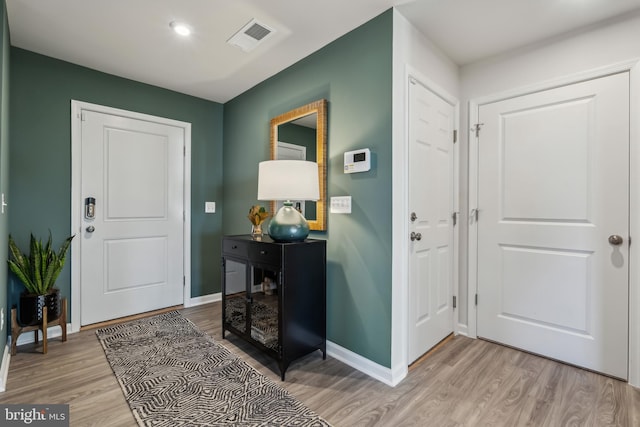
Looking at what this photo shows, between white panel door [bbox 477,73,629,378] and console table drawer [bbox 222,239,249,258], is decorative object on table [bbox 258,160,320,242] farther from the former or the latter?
white panel door [bbox 477,73,629,378]

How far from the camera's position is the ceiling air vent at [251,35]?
209cm

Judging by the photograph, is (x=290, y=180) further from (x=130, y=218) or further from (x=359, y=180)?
(x=130, y=218)

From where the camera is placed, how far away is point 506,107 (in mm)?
2338

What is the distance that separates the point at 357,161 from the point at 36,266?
2.48m

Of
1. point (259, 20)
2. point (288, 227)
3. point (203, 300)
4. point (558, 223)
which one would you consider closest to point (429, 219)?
point (558, 223)

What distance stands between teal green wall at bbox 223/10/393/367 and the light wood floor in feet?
0.81

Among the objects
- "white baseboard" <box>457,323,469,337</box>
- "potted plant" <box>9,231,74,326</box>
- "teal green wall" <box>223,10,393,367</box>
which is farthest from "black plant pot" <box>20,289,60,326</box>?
"white baseboard" <box>457,323,469,337</box>

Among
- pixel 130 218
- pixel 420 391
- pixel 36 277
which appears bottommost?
pixel 420 391

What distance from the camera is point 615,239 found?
1.91 metres

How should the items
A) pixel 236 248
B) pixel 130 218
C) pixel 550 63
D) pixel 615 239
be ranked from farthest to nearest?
pixel 130 218 → pixel 236 248 → pixel 550 63 → pixel 615 239

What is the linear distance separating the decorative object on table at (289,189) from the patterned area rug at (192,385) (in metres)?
0.93

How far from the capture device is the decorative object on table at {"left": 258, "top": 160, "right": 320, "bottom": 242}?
2.02m

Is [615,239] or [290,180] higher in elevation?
[290,180]

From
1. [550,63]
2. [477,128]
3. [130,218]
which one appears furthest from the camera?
[130,218]
